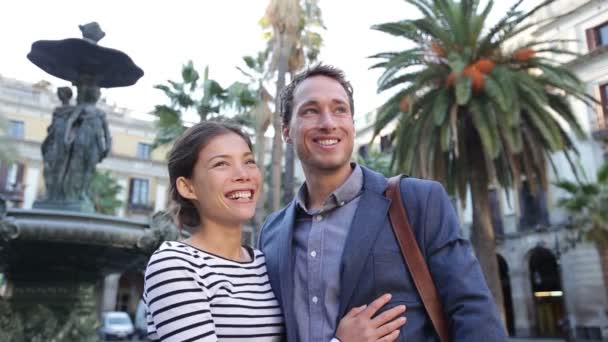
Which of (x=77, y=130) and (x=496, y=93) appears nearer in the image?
(x=77, y=130)

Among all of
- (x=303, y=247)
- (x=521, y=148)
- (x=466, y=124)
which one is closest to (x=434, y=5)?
(x=466, y=124)

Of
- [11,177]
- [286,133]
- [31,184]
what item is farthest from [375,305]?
[11,177]

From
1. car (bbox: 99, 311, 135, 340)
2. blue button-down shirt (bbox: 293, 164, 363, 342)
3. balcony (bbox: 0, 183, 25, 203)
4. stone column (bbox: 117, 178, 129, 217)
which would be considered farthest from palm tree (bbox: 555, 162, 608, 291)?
balcony (bbox: 0, 183, 25, 203)

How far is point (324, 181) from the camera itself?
7.81 ft

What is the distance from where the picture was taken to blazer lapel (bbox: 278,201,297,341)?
6.59 feet

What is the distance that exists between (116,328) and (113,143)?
57.7 ft

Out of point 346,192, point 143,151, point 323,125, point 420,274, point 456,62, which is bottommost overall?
point 420,274

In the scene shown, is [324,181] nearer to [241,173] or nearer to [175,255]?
[241,173]

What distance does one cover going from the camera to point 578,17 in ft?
86.6

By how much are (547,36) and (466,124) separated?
17035 mm

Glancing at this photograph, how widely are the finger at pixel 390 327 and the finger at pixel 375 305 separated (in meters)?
0.06

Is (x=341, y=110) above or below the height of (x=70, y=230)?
above

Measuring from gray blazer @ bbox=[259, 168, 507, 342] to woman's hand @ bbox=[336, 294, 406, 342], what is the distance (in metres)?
0.04

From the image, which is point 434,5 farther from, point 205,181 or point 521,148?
point 205,181
